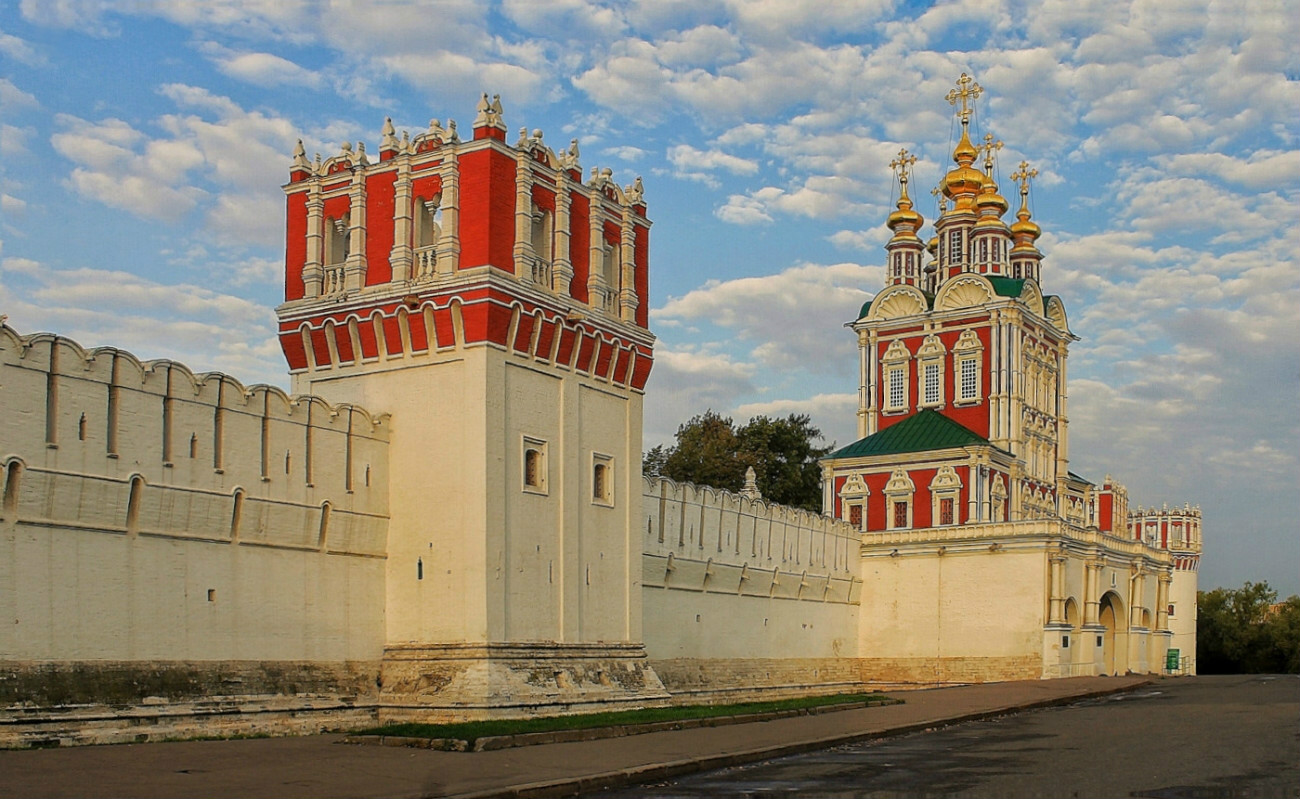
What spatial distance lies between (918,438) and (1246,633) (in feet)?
127

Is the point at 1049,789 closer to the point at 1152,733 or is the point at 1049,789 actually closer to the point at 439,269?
the point at 1152,733

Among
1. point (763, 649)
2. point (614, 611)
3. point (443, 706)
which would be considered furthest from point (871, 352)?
point (443, 706)

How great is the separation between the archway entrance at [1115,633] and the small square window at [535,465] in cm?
3028

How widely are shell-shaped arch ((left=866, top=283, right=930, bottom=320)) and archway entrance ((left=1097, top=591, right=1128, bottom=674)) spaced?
13181mm

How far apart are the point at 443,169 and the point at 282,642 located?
27.5 ft

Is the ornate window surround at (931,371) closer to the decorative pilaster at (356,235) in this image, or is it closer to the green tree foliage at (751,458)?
the green tree foliage at (751,458)

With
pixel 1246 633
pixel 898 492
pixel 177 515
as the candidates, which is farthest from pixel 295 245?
pixel 1246 633

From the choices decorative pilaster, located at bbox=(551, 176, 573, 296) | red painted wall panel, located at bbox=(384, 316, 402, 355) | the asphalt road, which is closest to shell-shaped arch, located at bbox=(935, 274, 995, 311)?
the asphalt road

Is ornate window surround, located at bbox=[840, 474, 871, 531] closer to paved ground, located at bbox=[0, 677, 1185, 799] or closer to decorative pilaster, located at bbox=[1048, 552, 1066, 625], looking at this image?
decorative pilaster, located at bbox=[1048, 552, 1066, 625]

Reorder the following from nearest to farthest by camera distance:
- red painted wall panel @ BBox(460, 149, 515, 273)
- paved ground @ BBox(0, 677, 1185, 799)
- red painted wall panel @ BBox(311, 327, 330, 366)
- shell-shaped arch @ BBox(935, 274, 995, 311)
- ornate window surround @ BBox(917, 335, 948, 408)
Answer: paved ground @ BBox(0, 677, 1185, 799) → red painted wall panel @ BBox(460, 149, 515, 273) → red painted wall panel @ BBox(311, 327, 330, 366) → shell-shaped arch @ BBox(935, 274, 995, 311) → ornate window surround @ BBox(917, 335, 948, 408)

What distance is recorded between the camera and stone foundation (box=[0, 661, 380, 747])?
57.3 ft

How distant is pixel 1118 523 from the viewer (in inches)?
2522

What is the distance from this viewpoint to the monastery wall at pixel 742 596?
3159cm

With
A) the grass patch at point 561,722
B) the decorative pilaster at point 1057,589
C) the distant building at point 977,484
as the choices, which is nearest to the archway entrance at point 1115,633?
the distant building at point 977,484
